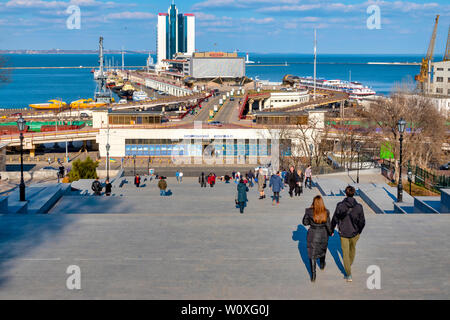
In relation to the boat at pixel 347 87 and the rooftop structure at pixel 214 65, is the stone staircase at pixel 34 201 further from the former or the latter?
the rooftop structure at pixel 214 65

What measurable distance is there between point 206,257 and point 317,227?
2.59 m

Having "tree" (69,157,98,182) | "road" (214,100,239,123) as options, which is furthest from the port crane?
"tree" (69,157,98,182)

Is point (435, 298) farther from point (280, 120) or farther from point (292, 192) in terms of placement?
point (280, 120)

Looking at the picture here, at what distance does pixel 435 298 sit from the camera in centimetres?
873

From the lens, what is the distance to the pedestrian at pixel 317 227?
8992 mm

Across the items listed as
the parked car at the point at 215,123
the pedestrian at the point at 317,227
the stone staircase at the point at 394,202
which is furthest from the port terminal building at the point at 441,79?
the pedestrian at the point at 317,227

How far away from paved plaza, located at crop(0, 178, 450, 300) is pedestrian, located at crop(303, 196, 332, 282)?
1.74 ft

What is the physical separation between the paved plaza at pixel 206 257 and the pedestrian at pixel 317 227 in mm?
529

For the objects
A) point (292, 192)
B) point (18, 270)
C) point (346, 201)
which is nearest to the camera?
point (346, 201)
